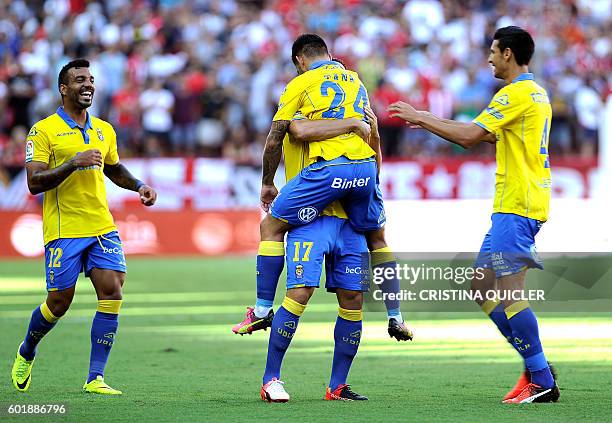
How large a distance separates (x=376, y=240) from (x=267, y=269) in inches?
33.0

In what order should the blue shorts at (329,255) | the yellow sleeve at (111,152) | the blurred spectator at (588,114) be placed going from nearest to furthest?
1. the blue shorts at (329,255)
2. the yellow sleeve at (111,152)
3. the blurred spectator at (588,114)

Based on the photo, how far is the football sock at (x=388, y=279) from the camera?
874 centimetres

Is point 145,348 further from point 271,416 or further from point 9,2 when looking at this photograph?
point 9,2

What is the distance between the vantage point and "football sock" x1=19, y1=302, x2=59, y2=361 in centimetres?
941

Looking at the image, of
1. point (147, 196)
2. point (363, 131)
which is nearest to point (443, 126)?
point (363, 131)

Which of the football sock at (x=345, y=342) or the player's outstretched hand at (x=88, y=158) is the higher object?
the player's outstretched hand at (x=88, y=158)

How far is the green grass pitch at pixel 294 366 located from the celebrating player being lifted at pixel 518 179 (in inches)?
17.3

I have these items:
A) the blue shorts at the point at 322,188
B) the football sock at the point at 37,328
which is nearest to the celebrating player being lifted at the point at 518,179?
the blue shorts at the point at 322,188

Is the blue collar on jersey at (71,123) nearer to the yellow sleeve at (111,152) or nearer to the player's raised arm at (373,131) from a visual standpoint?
the yellow sleeve at (111,152)

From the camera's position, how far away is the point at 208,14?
93.8ft

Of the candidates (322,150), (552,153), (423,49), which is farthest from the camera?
(423,49)

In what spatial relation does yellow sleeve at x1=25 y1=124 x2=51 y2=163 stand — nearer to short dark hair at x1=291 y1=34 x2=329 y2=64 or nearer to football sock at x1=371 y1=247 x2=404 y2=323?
short dark hair at x1=291 y1=34 x2=329 y2=64

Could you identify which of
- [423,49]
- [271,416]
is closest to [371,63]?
[423,49]

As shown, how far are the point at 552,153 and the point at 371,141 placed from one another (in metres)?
17.3
